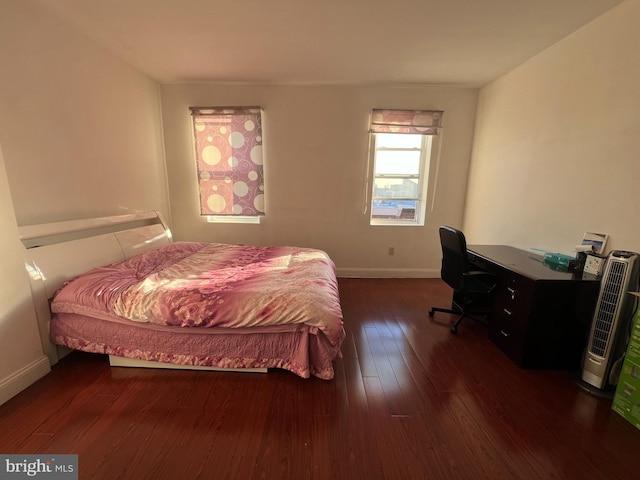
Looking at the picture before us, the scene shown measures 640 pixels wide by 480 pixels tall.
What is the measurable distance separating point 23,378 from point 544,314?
3.42 meters

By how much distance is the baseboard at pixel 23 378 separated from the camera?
4.97 ft

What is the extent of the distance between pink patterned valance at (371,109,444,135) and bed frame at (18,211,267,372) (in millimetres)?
3126

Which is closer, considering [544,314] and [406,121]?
[544,314]

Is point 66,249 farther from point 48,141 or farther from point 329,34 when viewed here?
point 329,34

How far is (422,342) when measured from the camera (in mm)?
2225

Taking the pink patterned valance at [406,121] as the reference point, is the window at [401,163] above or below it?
below

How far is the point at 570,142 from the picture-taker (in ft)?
6.91

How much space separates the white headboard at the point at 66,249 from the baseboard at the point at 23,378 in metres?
0.08

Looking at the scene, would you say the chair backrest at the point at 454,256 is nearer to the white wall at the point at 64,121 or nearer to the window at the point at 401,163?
the window at the point at 401,163

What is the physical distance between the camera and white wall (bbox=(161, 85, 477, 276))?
338 cm

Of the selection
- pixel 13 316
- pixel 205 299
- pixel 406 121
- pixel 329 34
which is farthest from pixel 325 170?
pixel 13 316

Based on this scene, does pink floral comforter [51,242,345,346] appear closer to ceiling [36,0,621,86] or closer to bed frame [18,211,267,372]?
bed frame [18,211,267,372]

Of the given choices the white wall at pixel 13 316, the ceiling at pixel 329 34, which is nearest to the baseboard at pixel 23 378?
the white wall at pixel 13 316

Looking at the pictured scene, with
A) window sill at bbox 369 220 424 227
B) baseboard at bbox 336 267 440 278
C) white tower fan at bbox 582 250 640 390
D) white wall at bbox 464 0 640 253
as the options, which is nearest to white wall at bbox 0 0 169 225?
baseboard at bbox 336 267 440 278
